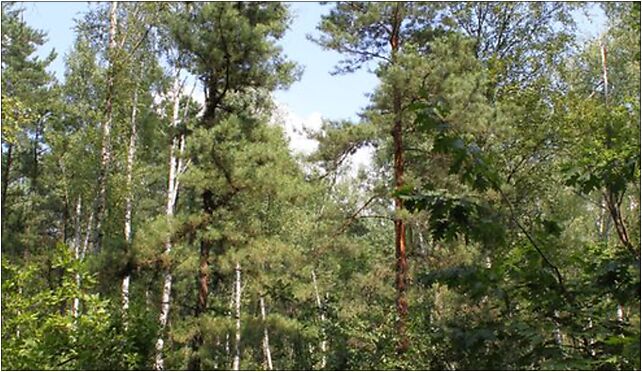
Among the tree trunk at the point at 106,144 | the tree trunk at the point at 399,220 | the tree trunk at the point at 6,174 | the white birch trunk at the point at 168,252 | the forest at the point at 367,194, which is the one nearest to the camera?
the forest at the point at 367,194

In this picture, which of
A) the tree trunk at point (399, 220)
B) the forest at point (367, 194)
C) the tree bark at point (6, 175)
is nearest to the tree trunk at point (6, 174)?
the tree bark at point (6, 175)

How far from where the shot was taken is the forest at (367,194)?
2174 mm

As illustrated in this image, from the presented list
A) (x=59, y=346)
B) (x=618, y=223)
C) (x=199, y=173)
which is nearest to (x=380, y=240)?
(x=199, y=173)

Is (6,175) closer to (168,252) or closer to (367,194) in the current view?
(168,252)

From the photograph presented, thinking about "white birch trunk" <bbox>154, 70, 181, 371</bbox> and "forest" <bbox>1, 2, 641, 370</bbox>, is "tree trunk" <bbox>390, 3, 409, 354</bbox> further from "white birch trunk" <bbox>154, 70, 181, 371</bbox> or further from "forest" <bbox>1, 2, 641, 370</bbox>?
"white birch trunk" <bbox>154, 70, 181, 371</bbox>

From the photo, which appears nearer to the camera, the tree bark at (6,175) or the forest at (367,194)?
the forest at (367,194)

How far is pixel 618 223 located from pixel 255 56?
6.64 m

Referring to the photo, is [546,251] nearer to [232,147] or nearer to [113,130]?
[232,147]

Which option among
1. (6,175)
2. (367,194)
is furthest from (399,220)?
(6,175)

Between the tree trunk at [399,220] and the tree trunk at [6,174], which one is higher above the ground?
the tree trunk at [6,174]

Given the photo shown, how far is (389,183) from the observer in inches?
361

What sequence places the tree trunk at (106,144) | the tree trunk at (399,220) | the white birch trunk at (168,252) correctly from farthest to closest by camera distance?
the tree trunk at (106,144)
the tree trunk at (399,220)
the white birch trunk at (168,252)

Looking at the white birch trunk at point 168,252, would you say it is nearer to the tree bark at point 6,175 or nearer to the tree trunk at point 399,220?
the tree trunk at point 399,220

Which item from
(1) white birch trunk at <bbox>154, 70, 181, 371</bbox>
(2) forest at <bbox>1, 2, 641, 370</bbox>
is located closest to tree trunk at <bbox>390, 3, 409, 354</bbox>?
(2) forest at <bbox>1, 2, 641, 370</bbox>
